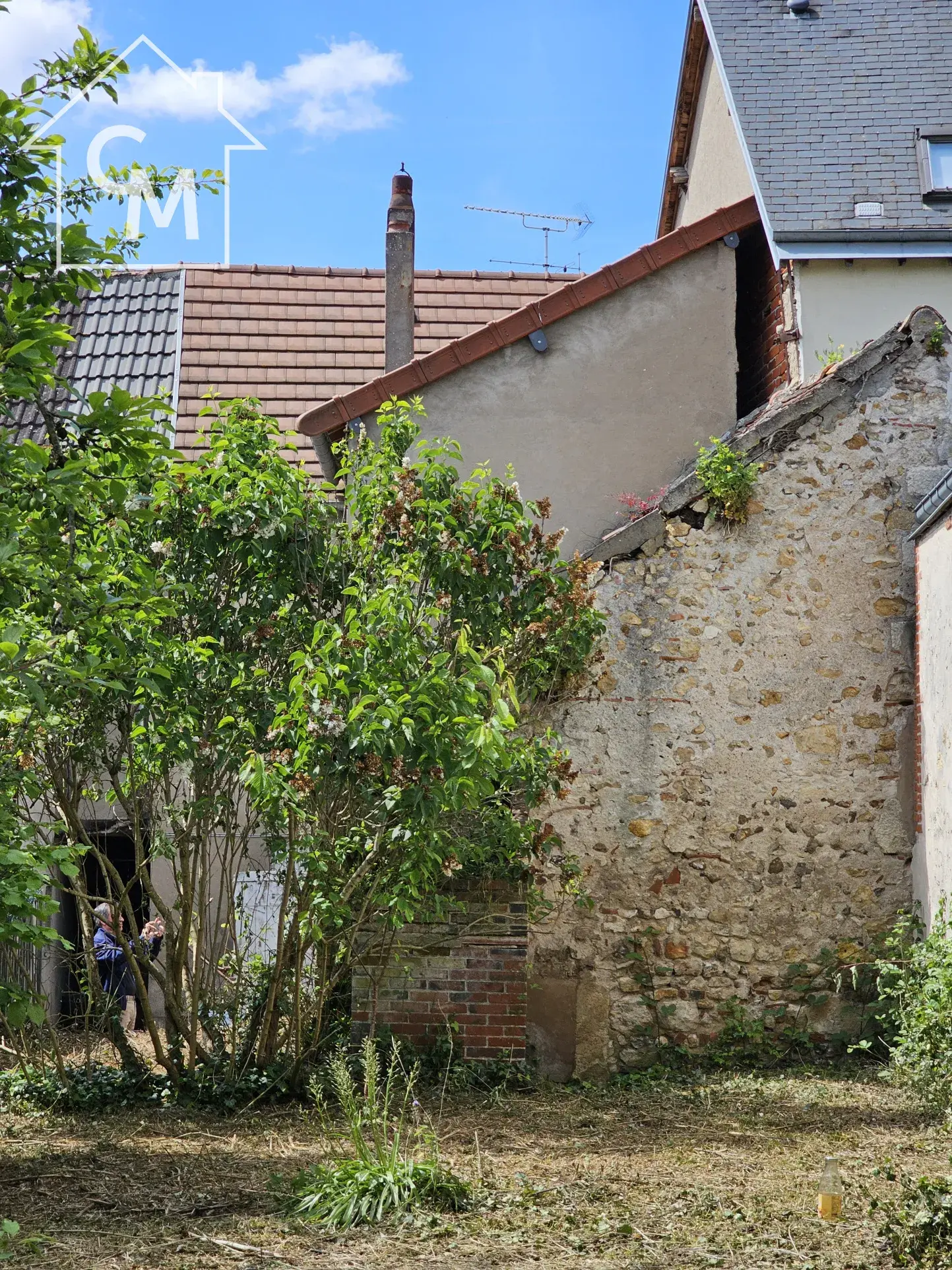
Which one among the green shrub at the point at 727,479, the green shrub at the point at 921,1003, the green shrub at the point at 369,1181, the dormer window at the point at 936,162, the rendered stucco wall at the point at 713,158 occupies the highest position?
the rendered stucco wall at the point at 713,158

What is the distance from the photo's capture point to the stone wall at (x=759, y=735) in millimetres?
8344

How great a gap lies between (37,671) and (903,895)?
587 centimetres

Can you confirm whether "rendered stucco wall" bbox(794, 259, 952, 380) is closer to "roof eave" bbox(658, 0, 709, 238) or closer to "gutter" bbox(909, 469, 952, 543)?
"gutter" bbox(909, 469, 952, 543)

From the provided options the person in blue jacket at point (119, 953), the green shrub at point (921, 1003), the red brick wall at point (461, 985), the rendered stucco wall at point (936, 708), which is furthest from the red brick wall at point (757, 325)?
the person in blue jacket at point (119, 953)

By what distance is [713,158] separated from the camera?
12828 mm

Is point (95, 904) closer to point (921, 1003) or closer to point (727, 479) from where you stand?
point (727, 479)

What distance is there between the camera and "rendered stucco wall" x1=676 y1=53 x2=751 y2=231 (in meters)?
12.0

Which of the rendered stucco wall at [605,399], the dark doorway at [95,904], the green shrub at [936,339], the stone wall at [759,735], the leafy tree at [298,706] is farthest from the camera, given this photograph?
the dark doorway at [95,904]

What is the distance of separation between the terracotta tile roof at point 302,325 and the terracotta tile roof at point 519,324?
2.27 metres

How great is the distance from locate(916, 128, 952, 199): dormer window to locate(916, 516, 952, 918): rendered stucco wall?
3.86 metres

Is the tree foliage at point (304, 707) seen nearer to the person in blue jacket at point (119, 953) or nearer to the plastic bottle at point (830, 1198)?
the person in blue jacket at point (119, 953)

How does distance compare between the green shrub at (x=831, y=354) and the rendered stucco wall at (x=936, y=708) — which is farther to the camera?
the green shrub at (x=831, y=354)

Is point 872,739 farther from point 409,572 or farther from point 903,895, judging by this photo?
point 409,572

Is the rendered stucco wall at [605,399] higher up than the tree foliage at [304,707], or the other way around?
the rendered stucco wall at [605,399]
